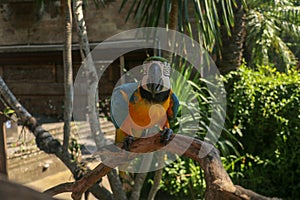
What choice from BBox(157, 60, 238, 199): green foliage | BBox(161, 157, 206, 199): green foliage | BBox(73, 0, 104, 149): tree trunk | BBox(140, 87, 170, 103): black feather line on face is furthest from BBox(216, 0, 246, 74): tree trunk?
BBox(140, 87, 170, 103): black feather line on face

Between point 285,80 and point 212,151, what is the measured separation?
2.66 m

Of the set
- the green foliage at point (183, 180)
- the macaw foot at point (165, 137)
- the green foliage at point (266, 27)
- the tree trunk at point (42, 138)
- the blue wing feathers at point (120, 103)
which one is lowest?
the green foliage at point (183, 180)

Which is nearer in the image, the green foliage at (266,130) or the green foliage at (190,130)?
the green foliage at (190,130)

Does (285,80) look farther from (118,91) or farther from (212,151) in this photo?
(212,151)

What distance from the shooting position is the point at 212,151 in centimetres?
108

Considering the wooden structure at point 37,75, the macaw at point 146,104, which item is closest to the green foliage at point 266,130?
the macaw at point 146,104

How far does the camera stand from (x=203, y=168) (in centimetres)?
106

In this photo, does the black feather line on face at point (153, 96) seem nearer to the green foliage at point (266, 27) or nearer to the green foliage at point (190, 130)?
the green foliage at point (190, 130)

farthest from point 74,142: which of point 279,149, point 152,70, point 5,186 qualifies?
point 5,186

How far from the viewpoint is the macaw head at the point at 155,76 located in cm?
125

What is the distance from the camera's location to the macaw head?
1249 millimetres

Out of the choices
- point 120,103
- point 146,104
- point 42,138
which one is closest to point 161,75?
point 146,104

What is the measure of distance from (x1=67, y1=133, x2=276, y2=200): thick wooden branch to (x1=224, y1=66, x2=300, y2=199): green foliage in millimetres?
2143

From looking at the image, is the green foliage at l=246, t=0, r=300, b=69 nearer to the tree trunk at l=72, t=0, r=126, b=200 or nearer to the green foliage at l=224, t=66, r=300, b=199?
the green foliage at l=224, t=66, r=300, b=199
